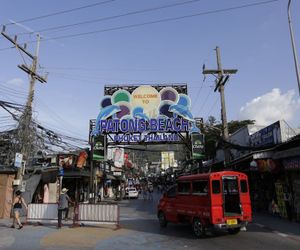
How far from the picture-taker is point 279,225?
16.0m

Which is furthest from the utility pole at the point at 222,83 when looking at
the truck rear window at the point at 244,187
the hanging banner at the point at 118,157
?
the hanging banner at the point at 118,157

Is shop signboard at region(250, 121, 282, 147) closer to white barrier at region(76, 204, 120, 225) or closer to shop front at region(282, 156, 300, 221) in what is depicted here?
shop front at region(282, 156, 300, 221)

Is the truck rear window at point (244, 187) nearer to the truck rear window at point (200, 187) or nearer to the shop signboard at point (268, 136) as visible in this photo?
the truck rear window at point (200, 187)

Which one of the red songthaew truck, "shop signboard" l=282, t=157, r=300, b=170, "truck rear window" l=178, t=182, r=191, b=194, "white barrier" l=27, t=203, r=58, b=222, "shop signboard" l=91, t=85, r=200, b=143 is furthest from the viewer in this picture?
"shop signboard" l=91, t=85, r=200, b=143

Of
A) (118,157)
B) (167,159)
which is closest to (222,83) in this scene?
(118,157)

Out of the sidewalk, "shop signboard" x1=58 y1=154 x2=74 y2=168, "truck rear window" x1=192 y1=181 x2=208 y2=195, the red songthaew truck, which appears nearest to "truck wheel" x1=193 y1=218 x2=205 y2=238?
the red songthaew truck

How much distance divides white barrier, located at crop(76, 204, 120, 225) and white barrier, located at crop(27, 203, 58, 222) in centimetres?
169

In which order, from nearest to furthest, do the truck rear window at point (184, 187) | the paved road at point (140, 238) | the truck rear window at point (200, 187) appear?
the paved road at point (140, 238), the truck rear window at point (200, 187), the truck rear window at point (184, 187)

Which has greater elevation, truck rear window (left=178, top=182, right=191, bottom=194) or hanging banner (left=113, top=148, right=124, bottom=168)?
hanging banner (left=113, top=148, right=124, bottom=168)

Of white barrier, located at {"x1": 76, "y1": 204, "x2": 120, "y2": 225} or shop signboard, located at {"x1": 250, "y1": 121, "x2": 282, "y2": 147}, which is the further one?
shop signboard, located at {"x1": 250, "y1": 121, "x2": 282, "y2": 147}

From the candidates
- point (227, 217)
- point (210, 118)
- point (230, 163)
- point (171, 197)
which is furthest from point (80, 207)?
point (210, 118)

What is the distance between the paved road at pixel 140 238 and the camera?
11.5 meters

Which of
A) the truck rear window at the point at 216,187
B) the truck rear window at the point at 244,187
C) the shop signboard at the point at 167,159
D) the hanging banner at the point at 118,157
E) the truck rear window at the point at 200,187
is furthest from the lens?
the shop signboard at the point at 167,159

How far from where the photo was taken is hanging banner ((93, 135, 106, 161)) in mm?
28031
